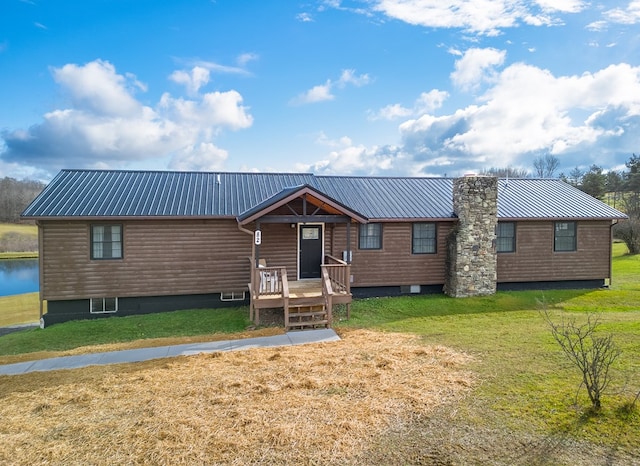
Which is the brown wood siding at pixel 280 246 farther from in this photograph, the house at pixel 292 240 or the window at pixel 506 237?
A: the window at pixel 506 237

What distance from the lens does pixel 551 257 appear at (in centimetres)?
1606

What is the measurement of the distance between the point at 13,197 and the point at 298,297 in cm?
6360

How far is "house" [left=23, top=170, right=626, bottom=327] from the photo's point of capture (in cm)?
1257

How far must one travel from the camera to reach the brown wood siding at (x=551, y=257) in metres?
15.8

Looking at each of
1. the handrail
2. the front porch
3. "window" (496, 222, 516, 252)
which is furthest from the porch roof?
Result: "window" (496, 222, 516, 252)

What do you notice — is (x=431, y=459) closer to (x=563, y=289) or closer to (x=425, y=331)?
(x=425, y=331)

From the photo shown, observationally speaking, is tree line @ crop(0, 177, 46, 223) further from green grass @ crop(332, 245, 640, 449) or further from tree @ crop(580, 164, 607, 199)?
tree @ crop(580, 164, 607, 199)

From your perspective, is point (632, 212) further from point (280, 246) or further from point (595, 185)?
point (280, 246)

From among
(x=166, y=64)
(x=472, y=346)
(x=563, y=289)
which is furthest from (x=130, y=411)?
(x=563, y=289)

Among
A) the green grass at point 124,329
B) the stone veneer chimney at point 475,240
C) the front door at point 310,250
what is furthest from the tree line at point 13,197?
the stone veneer chimney at point 475,240

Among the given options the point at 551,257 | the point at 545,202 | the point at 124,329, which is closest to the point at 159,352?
the point at 124,329

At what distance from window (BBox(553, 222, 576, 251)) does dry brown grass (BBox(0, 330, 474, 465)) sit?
10.8 meters

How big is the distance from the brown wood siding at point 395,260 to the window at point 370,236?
0.15 meters

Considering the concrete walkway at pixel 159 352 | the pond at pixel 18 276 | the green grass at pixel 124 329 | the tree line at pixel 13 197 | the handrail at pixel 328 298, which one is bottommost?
the pond at pixel 18 276
